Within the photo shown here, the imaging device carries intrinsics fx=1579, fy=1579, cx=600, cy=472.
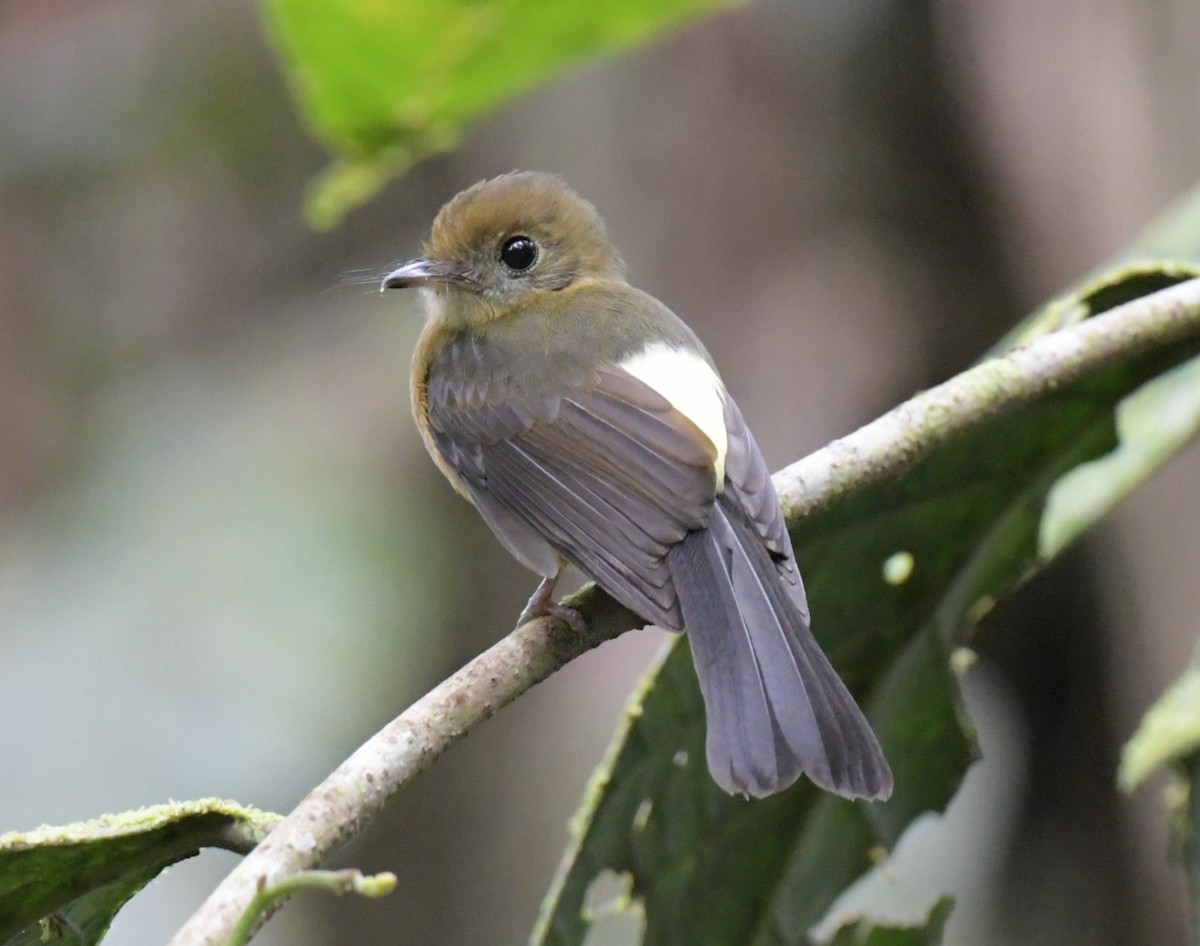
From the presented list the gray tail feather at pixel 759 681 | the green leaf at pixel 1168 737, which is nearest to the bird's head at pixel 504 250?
the gray tail feather at pixel 759 681

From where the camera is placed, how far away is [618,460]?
8.65 feet

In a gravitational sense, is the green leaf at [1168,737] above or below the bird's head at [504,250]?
below

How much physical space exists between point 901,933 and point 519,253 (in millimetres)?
1673

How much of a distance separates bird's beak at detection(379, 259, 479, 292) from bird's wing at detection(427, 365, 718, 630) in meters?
0.23

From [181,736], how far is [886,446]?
2434 millimetres

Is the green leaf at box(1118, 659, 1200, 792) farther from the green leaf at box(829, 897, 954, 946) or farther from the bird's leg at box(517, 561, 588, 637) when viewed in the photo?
the bird's leg at box(517, 561, 588, 637)

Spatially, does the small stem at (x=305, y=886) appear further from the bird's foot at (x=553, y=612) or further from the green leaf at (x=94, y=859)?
the bird's foot at (x=553, y=612)

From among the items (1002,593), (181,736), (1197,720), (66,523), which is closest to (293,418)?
(66,523)

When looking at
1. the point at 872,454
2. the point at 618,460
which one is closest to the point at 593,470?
the point at 618,460

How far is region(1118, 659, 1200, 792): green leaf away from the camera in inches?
82.0

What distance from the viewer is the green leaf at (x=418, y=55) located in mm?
2445

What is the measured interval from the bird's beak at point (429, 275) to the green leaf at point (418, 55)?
0.57 m

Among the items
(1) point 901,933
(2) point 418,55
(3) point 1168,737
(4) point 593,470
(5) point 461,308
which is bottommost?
(1) point 901,933

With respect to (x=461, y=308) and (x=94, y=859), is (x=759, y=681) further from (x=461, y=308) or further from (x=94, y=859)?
(x=461, y=308)
